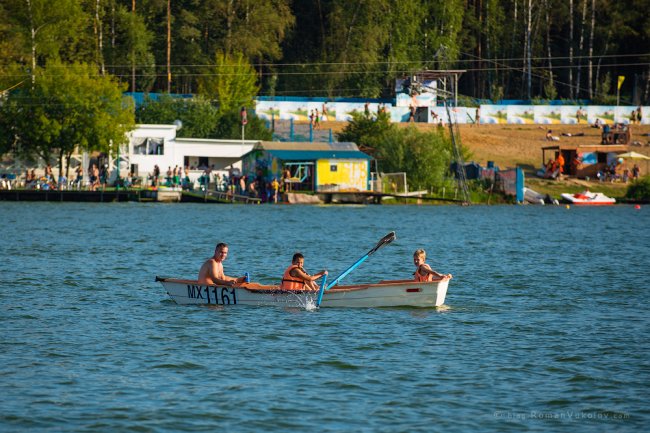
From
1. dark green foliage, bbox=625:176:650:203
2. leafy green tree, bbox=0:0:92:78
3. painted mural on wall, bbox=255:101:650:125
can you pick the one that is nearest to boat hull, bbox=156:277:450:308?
dark green foliage, bbox=625:176:650:203

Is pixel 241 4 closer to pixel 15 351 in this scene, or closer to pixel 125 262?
pixel 125 262

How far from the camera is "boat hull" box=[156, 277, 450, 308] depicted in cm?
2498

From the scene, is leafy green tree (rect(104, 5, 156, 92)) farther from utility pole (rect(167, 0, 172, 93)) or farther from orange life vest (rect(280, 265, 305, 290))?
orange life vest (rect(280, 265, 305, 290))

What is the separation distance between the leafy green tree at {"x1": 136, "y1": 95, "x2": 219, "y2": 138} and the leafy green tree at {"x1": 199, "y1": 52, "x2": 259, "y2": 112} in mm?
3925

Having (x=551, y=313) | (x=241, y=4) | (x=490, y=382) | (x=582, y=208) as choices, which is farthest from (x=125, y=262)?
(x=241, y=4)

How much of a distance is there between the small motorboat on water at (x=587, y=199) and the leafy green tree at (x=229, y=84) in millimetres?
29590

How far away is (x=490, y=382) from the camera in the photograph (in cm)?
1823

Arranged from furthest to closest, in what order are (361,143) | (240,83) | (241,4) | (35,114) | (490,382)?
(241,4) → (240,83) → (361,143) → (35,114) → (490,382)

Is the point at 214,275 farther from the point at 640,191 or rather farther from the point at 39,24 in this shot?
the point at 39,24

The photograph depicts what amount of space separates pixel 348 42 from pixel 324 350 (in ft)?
280

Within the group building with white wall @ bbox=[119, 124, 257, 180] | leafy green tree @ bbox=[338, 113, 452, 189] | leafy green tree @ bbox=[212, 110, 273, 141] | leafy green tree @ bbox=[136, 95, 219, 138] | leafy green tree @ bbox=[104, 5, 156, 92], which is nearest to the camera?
leafy green tree @ bbox=[338, 113, 452, 189]

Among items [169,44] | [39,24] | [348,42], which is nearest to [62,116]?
[39,24]

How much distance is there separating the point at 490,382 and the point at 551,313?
8582 millimetres

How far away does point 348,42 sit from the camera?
340ft
